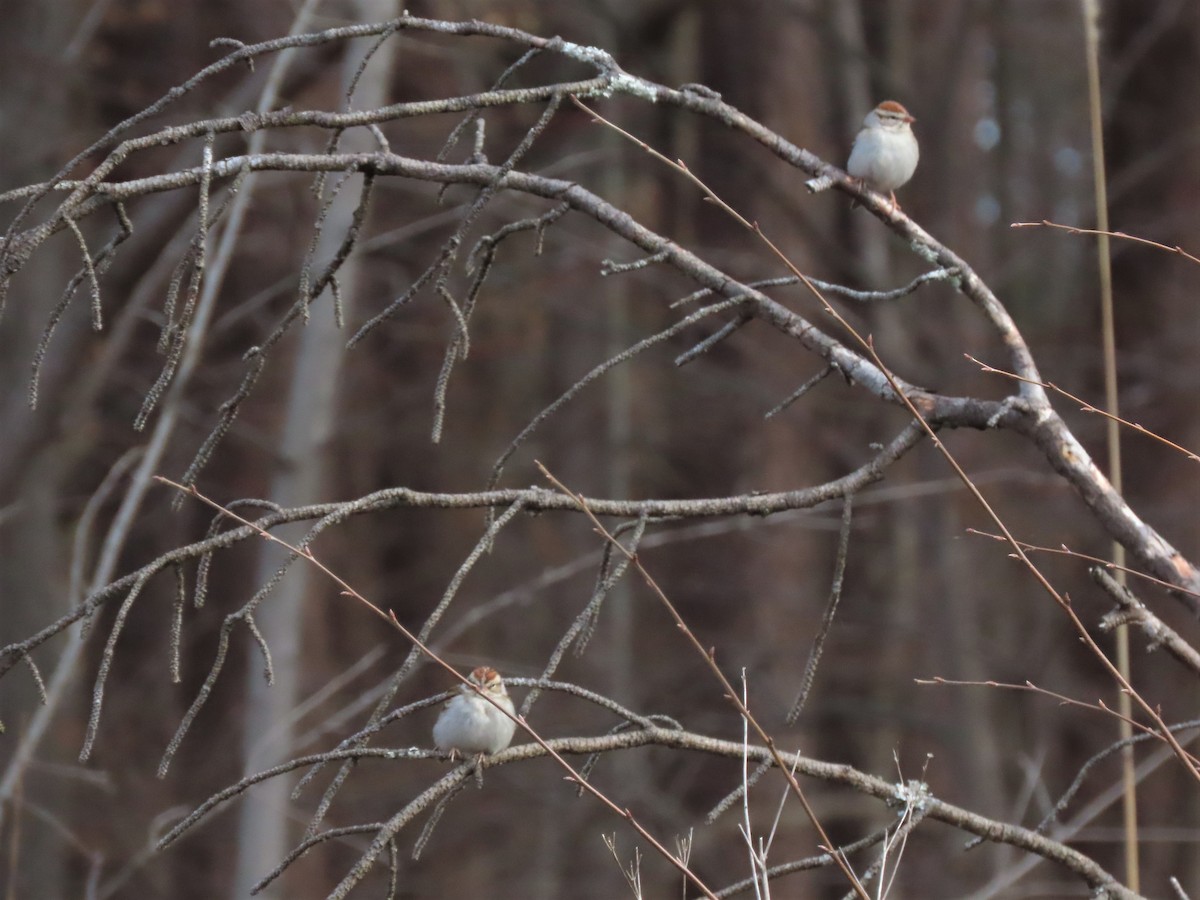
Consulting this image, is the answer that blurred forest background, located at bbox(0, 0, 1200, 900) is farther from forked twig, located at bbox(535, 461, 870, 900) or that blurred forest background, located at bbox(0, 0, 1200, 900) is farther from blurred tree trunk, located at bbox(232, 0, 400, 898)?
forked twig, located at bbox(535, 461, 870, 900)

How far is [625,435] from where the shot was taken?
1048 cm

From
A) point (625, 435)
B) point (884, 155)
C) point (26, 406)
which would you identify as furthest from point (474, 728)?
point (625, 435)

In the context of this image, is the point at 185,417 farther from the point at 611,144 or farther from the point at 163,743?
the point at 163,743

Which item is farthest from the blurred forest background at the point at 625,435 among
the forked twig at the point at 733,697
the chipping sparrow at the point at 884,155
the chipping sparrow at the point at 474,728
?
the forked twig at the point at 733,697

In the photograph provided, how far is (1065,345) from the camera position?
338 inches

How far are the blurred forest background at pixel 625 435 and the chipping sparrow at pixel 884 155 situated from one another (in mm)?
1290

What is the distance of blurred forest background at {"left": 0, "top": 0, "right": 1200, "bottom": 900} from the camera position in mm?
5621

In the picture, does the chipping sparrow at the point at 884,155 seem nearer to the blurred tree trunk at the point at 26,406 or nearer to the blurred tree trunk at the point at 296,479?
the blurred tree trunk at the point at 296,479

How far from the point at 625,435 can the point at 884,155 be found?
7.12 meters

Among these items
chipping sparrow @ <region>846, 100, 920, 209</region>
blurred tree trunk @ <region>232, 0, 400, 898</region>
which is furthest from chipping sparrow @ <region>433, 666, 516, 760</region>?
blurred tree trunk @ <region>232, 0, 400, 898</region>

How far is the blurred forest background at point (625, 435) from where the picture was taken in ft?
18.4

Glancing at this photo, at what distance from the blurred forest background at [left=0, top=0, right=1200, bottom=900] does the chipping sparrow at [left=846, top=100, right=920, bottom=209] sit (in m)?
1.29

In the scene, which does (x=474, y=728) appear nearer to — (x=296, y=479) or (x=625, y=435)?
(x=296, y=479)

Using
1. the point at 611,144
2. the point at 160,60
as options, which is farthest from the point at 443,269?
the point at 160,60
